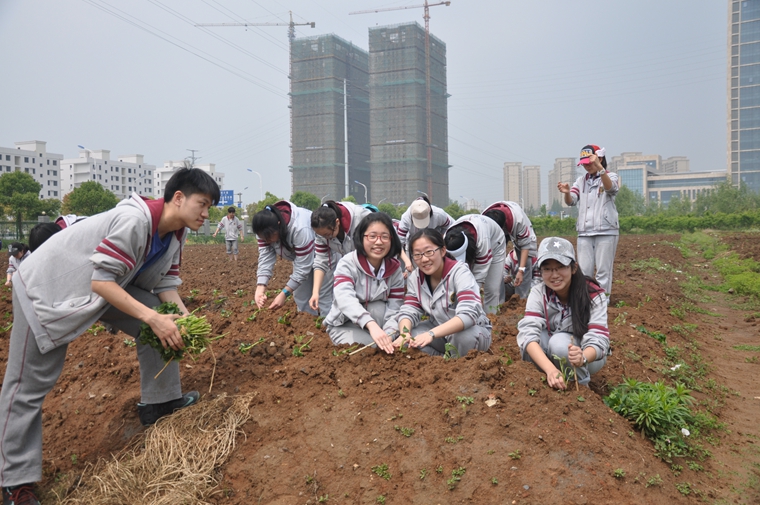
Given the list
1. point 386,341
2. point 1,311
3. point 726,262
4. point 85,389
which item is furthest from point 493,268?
point 726,262

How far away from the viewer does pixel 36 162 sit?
9081 cm

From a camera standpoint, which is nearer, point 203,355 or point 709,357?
point 203,355

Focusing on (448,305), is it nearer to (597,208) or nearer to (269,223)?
(269,223)

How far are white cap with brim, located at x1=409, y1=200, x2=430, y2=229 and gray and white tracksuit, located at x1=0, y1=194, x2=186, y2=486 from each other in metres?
3.19

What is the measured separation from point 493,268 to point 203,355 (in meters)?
3.18

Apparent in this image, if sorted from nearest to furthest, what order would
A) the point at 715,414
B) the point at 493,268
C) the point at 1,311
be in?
1. the point at 715,414
2. the point at 493,268
3. the point at 1,311

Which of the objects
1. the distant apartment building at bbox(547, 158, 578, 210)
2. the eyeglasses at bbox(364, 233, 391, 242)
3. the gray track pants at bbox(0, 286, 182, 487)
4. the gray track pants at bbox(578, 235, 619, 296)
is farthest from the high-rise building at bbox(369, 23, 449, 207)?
the gray track pants at bbox(0, 286, 182, 487)

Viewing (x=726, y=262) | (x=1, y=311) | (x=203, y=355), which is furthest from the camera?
(x=726, y=262)

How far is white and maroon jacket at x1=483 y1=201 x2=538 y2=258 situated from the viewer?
7.03 metres

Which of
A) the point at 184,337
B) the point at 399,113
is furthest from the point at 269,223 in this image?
the point at 399,113

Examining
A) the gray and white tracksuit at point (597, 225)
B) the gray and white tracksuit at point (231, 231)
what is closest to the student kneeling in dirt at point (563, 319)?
the gray and white tracksuit at point (597, 225)

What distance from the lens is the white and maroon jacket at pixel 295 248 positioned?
5949 millimetres

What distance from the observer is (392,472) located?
3.27 m

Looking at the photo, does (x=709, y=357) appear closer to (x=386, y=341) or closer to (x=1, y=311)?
(x=386, y=341)
